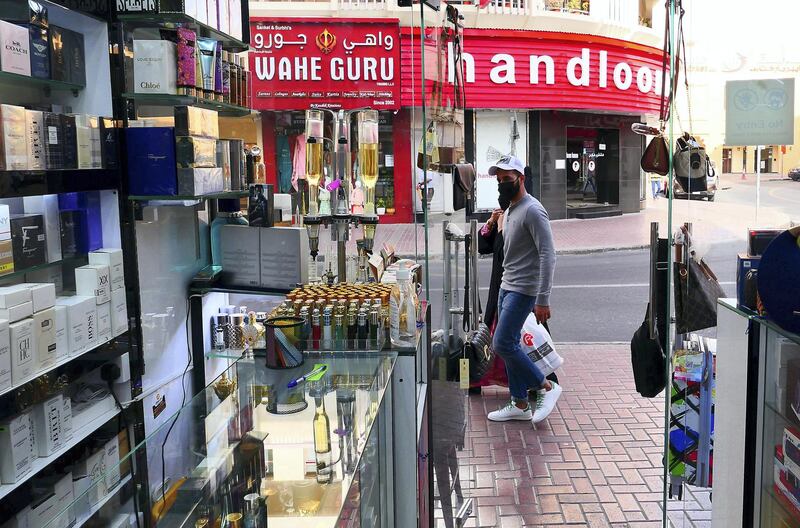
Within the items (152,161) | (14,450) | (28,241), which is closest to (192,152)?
(152,161)

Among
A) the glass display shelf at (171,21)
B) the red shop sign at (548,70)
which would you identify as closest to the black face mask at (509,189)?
the glass display shelf at (171,21)

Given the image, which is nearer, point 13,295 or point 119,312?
point 13,295

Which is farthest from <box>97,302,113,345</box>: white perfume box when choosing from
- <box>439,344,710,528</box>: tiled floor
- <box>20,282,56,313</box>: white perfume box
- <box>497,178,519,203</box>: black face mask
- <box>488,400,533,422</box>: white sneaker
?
<box>488,400,533,422</box>: white sneaker

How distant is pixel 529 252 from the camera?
4680mm

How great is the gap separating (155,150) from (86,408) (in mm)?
1159

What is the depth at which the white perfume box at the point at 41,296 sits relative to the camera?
2605 mm

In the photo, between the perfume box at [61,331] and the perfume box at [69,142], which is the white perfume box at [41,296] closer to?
the perfume box at [61,331]

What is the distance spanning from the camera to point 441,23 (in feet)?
14.8

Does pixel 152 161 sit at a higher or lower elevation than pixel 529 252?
higher

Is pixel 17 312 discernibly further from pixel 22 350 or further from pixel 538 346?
pixel 538 346

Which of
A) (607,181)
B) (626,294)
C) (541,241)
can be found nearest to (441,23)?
(541,241)

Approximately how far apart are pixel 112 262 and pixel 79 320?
1.18ft

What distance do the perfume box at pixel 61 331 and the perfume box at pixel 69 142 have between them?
561 mm

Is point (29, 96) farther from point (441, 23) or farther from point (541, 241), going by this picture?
point (541, 241)
